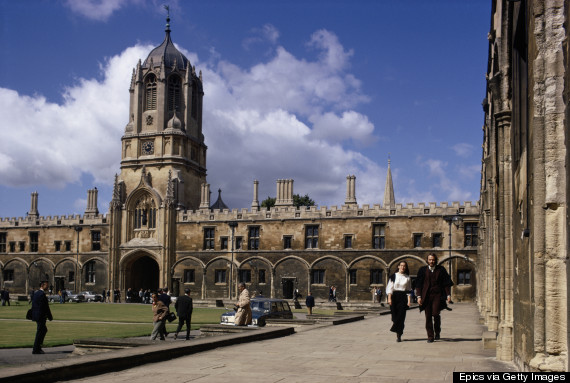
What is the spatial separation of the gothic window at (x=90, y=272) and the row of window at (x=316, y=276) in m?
9.02

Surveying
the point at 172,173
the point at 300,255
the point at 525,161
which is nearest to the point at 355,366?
the point at 525,161

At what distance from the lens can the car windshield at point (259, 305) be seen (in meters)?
20.8

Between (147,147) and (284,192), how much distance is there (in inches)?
523

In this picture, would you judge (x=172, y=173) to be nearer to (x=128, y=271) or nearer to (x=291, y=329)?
(x=128, y=271)

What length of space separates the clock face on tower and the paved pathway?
45.5m

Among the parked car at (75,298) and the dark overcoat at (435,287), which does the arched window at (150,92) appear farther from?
the dark overcoat at (435,287)

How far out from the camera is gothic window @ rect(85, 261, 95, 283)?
2205 inches

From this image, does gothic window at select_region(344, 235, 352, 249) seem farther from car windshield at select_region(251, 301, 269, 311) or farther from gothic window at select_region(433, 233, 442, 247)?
car windshield at select_region(251, 301, 269, 311)

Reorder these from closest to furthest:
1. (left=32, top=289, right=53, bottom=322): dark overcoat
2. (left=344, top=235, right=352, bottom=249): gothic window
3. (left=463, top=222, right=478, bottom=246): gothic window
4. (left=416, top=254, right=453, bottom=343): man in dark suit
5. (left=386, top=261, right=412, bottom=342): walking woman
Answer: (left=416, top=254, right=453, bottom=343): man in dark suit < (left=386, top=261, right=412, bottom=342): walking woman < (left=32, top=289, right=53, bottom=322): dark overcoat < (left=463, top=222, right=478, bottom=246): gothic window < (left=344, top=235, right=352, bottom=249): gothic window

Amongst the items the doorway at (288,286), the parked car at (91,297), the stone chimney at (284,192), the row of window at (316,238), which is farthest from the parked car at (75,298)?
the stone chimney at (284,192)

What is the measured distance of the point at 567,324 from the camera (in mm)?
5238

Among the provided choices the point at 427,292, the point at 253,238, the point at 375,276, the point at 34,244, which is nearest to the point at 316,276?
the point at 375,276

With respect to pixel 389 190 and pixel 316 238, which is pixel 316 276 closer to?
pixel 316 238

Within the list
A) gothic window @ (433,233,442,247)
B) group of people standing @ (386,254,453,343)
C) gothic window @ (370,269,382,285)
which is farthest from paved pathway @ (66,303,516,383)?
gothic window @ (370,269,382,285)
